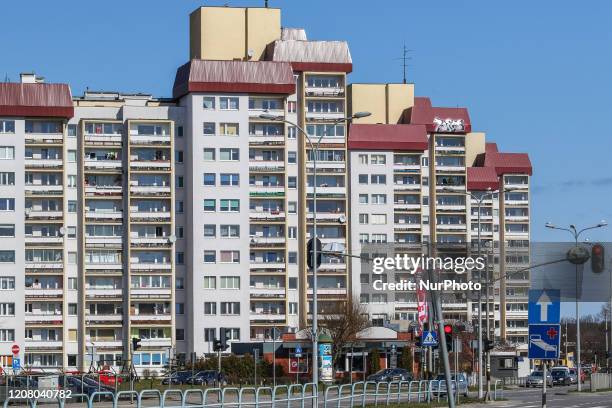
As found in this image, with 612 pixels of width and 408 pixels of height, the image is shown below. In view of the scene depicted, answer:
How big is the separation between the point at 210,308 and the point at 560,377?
2924 centimetres

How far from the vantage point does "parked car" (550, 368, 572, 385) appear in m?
97.9

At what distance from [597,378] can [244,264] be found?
39013mm

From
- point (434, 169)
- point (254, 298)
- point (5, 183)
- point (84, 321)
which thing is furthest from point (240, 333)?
point (434, 169)

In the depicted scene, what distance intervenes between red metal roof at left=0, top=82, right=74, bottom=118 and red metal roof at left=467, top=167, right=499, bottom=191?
179 feet

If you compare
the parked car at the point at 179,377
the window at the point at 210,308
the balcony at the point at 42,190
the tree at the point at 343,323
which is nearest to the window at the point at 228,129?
the balcony at the point at 42,190

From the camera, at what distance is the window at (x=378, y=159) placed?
13012 cm

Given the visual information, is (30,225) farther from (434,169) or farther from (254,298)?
(434,169)

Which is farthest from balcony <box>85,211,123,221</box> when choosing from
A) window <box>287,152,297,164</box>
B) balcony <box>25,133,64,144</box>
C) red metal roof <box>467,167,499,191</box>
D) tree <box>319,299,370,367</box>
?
red metal roof <box>467,167,499,191</box>

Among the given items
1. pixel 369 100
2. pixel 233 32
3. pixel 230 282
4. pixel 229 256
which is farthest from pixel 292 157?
pixel 369 100

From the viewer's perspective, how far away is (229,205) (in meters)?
115

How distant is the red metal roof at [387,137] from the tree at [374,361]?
27361 mm

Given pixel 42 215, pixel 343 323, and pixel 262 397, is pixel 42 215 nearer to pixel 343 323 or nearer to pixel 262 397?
pixel 343 323

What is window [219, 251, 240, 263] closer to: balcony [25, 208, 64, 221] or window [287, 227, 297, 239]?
window [287, 227, 297, 239]

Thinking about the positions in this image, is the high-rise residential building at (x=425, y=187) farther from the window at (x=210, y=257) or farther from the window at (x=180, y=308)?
the window at (x=180, y=308)
